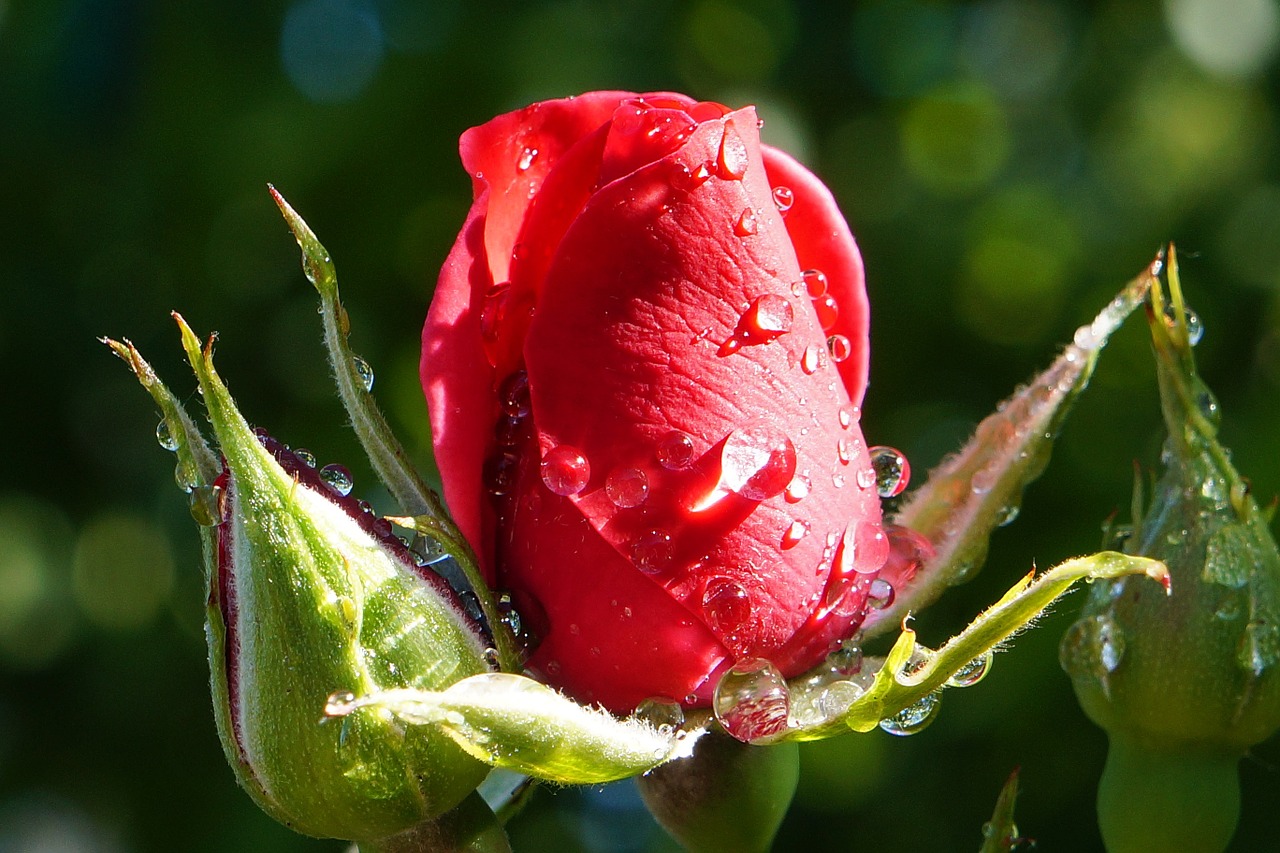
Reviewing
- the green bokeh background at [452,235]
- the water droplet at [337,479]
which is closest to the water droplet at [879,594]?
the water droplet at [337,479]

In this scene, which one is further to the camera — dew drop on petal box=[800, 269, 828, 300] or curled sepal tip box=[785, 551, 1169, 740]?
dew drop on petal box=[800, 269, 828, 300]

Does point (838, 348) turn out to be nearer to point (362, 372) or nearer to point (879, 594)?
point (879, 594)

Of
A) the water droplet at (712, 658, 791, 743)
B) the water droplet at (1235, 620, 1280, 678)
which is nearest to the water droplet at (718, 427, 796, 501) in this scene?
the water droplet at (712, 658, 791, 743)

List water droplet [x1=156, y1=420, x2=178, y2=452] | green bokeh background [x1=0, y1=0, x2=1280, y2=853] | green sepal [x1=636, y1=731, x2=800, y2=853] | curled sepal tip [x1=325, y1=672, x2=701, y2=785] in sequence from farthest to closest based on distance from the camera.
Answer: green bokeh background [x1=0, y1=0, x2=1280, y2=853], green sepal [x1=636, y1=731, x2=800, y2=853], water droplet [x1=156, y1=420, x2=178, y2=452], curled sepal tip [x1=325, y1=672, x2=701, y2=785]

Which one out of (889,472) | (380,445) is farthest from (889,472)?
(380,445)

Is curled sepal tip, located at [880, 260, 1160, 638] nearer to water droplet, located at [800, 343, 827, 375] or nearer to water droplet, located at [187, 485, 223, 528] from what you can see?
water droplet, located at [800, 343, 827, 375]

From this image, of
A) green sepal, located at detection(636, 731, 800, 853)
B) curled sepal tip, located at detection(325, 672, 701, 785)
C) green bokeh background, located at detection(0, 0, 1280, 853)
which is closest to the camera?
curled sepal tip, located at detection(325, 672, 701, 785)
